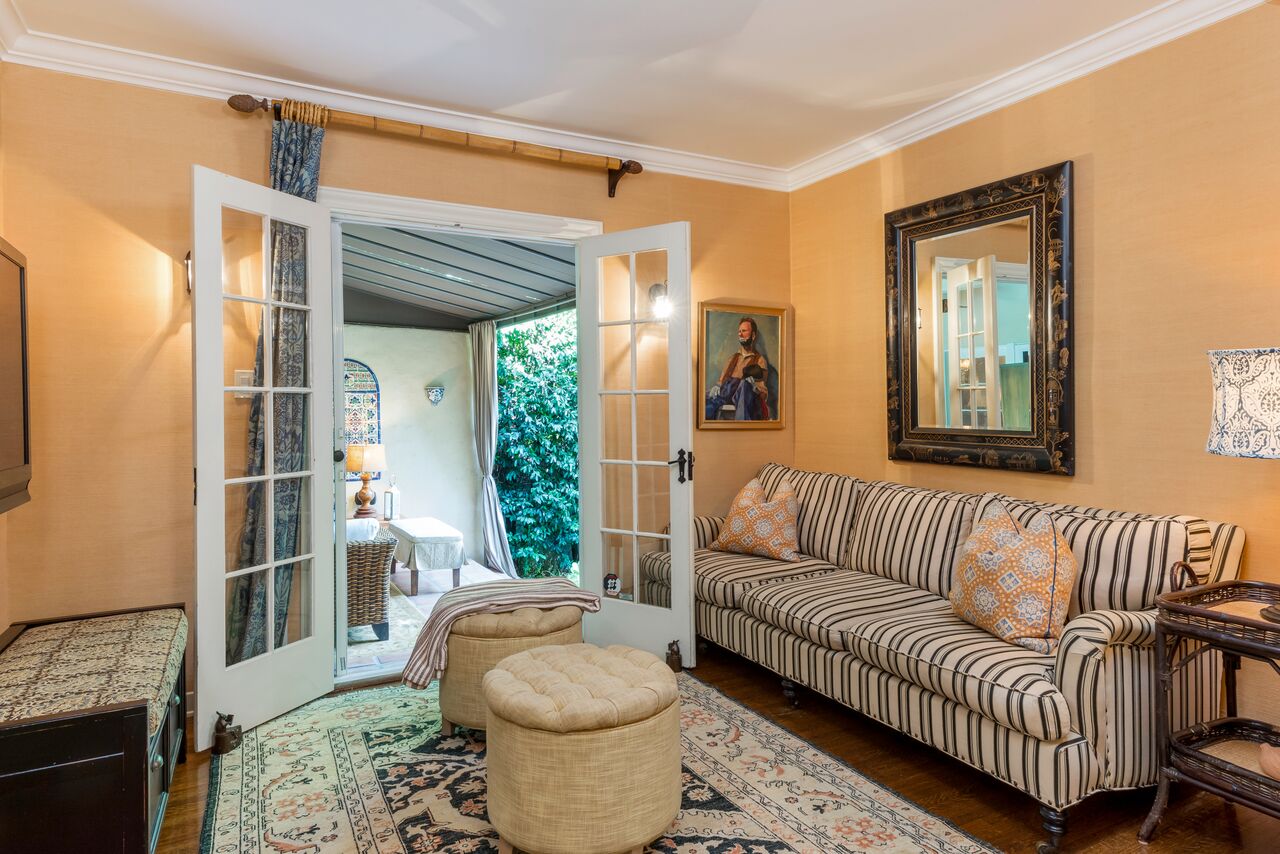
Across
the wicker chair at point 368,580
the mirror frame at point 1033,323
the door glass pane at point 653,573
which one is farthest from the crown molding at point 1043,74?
the wicker chair at point 368,580

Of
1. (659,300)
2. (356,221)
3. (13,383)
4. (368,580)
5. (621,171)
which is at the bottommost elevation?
(368,580)

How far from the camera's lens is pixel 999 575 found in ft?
8.51

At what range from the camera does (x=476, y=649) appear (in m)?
2.88

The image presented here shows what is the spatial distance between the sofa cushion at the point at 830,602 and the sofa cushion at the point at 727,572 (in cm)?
9

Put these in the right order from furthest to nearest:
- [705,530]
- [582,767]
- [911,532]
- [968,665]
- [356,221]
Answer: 1. [705,530]
2. [356,221]
3. [911,532]
4. [968,665]
5. [582,767]

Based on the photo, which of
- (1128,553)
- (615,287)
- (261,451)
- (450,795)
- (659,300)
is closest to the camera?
(450,795)

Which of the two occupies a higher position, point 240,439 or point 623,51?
point 623,51

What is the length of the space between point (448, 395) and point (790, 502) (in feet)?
15.1

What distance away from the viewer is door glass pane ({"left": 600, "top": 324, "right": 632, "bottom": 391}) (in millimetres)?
3912

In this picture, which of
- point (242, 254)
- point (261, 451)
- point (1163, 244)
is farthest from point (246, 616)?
point (1163, 244)

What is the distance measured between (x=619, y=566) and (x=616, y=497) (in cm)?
36

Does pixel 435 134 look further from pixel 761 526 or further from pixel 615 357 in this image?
pixel 761 526

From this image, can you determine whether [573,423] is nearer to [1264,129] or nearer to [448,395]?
[448,395]

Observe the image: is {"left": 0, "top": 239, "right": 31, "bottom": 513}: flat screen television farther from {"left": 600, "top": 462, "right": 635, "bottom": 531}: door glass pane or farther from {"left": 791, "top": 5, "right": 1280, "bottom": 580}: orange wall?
{"left": 791, "top": 5, "right": 1280, "bottom": 580}: orange wall
